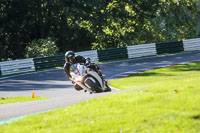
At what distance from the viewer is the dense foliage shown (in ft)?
99.6

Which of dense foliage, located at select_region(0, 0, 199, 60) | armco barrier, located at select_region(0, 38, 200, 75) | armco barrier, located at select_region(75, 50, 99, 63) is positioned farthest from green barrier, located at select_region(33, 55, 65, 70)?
dense foliage, located at select_region(0, 0, 199, 60)

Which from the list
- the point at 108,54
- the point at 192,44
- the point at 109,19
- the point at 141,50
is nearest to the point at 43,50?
the point at 108,54

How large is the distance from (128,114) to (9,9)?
27.3 meters

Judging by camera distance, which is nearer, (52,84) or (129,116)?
(129,116)

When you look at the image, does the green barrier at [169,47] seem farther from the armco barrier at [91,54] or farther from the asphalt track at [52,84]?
the armco barrier at [91,54]

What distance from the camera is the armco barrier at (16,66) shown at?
23.3 m

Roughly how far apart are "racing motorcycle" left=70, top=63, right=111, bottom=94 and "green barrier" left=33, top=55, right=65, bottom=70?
13.4m

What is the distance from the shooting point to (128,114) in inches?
256

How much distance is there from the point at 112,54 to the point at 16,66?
7031 millimetres

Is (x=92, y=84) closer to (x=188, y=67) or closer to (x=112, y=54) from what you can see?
(x=188, y=67)

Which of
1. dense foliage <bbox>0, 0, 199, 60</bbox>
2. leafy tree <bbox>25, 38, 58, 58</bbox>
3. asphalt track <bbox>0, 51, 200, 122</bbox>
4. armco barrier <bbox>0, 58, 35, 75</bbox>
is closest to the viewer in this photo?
asphalt track <bbox>0, 51, 200, 122</bbox>

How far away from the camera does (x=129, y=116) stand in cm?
637

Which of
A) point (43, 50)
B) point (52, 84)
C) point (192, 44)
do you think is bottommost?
point (52, 84)

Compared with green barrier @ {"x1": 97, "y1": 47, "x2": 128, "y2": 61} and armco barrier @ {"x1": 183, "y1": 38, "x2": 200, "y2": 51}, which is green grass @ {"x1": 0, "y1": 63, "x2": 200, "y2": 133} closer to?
green barrier @ {"x1": 97, "y1": 47, "x2": 128, "y2": 61}
